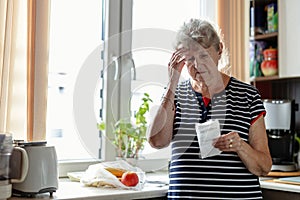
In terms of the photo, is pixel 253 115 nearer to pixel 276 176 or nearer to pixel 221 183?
pixel 221 183

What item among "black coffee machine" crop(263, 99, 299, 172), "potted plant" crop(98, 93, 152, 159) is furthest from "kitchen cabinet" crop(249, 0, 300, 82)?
"potted plant" crop(98, 93, 152, 159)

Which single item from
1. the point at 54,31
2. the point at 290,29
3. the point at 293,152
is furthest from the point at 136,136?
the point at 290,29

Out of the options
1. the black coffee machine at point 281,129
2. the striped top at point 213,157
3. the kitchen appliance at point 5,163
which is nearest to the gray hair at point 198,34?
the striped top at point 213,157

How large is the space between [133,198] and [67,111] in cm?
64

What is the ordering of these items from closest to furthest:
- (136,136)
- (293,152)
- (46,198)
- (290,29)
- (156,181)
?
(46,198)
(156,181)
(136,136)
(293,152)
(290,29)

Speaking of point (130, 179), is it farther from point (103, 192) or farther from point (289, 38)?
point (289, 38)

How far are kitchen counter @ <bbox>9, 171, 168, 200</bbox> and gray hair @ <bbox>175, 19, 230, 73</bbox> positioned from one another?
1.89ft

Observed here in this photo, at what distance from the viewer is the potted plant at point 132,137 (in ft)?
6.96

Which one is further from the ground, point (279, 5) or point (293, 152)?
point (279, 5)

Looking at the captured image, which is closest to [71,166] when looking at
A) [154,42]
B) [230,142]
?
[154,42]

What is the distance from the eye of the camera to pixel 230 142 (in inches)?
60.0

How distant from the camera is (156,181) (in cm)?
197

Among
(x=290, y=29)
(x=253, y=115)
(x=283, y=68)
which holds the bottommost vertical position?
(x=253, y=115)

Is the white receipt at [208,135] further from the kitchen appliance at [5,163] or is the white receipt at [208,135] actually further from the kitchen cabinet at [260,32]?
the kitchen cabinet at [260,32]
